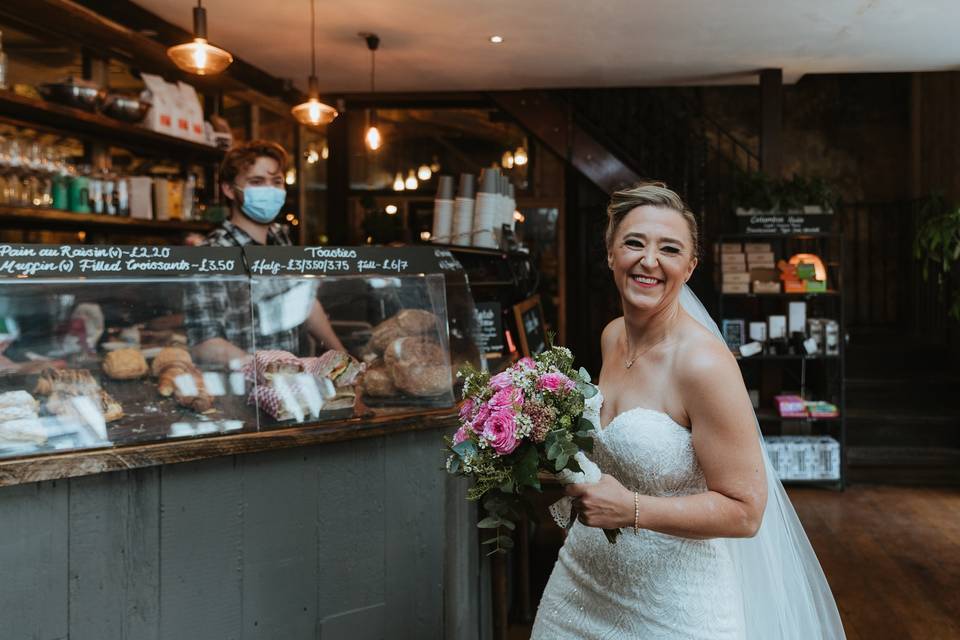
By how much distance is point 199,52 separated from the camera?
168 inches

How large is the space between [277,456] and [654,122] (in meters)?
7.11

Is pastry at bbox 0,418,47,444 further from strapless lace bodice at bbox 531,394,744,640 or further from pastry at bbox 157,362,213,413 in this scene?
strapless lace bodice at bbox 531,394,744,640

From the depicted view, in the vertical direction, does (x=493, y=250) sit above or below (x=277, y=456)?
above

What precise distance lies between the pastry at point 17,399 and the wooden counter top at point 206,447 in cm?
15

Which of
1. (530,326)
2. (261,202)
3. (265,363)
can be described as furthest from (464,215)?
(265,363)

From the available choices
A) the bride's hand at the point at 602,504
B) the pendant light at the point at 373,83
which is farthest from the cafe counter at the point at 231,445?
the pendant light at the point at 373,83

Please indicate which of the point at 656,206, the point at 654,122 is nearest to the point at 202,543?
the point at 656,206

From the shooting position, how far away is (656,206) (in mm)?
1756

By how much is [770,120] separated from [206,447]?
6.12 meters

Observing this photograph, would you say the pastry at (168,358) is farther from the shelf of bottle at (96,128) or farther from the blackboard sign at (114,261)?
the shelf of bottle at (96,128)

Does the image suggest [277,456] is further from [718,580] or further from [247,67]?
[247,67]

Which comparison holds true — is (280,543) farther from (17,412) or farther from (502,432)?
(502,432)

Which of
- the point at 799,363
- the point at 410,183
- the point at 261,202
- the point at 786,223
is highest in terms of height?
the point at 410,183

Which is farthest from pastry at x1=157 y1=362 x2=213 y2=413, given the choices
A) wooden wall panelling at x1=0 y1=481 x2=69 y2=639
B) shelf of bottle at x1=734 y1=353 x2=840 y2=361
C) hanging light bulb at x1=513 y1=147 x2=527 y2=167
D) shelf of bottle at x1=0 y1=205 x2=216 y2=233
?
hanging light bulb at x1=513 y1=147 x2=527 y2=167
